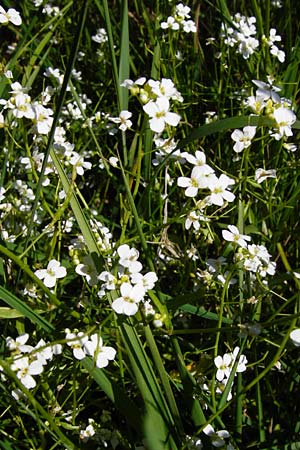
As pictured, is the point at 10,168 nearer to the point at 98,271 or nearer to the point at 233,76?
the point at 98,271

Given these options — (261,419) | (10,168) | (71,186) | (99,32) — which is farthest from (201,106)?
(261,419)

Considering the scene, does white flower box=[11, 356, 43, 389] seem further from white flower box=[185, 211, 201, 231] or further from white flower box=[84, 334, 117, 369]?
white flower box=[185, 211, 201, 231]

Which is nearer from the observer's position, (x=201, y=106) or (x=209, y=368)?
(x=209, y=368)

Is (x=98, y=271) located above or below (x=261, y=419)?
above

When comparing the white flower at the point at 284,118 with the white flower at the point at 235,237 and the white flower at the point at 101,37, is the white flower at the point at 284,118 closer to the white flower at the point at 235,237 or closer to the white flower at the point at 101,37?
the white flower at the point at 235,237

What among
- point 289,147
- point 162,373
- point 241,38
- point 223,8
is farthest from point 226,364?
point 223,8

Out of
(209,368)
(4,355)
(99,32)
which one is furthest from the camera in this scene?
(99,32)

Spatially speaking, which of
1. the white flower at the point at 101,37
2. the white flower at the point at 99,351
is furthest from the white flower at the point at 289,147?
the white flower at the point at 101,37

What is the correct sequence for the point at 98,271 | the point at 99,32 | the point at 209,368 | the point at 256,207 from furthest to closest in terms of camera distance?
1. the point at 99,32
2. the point at 256,207
3. the point at 209,368
4. the point at 98,271
